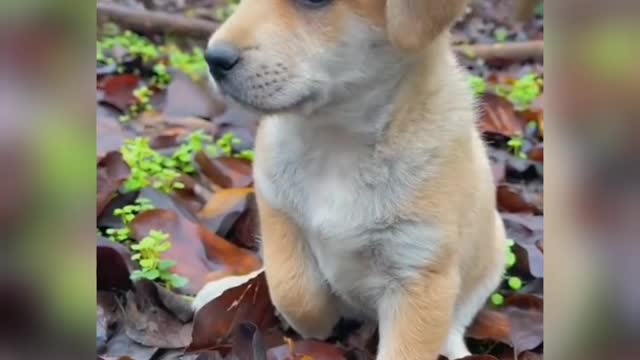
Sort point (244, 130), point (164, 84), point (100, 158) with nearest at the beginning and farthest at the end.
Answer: point (100, 158) < point (244, 130) < point (164, 84)

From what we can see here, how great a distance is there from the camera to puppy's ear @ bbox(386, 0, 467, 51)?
221 cm

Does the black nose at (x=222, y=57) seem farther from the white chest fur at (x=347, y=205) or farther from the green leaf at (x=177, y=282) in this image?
the green leaf at (x=177, y=282)

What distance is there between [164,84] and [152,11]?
44.5 inches

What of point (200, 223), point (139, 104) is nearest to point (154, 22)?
point (139, 104)

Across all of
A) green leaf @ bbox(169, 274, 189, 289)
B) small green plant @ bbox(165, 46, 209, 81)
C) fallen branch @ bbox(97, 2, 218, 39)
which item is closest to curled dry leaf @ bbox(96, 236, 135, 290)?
green leaf @ bbox(169, 274, 189, 289)

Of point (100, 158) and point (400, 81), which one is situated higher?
point (400, 81)

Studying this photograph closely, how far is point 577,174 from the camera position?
1.31 m

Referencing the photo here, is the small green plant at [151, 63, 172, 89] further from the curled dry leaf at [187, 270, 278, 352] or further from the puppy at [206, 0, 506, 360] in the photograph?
the puppy at [206, 0, 506, 360]

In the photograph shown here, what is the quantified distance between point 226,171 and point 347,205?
4.21 ft

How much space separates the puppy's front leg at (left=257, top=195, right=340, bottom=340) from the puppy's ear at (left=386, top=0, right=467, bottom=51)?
56 cm

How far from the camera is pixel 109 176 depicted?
3354 millimetres

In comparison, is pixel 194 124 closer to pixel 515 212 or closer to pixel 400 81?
pixel 515 212

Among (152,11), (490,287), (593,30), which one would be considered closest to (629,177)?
(593,30)

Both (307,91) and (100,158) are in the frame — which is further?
(100,158)
